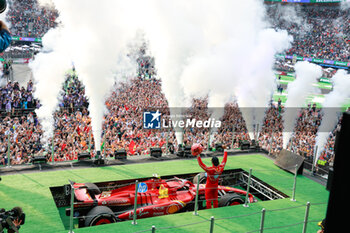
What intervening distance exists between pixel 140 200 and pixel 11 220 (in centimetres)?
336

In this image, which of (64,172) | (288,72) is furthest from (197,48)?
(288,72)

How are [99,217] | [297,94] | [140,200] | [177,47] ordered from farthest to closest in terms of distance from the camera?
[297,94]
[177,47]
[140,200]
[99,217]

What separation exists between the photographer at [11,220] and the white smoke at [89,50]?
37.8 feet

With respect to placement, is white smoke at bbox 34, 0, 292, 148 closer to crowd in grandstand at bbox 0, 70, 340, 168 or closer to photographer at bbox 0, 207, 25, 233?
crowd in grandstand at bbox 0, 70, 340, 168

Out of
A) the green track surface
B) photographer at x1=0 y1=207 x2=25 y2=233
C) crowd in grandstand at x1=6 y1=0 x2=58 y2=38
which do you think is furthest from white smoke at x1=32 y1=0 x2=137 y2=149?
crowd in grandstand at x1=6 y1=0 x2=58 y2=38

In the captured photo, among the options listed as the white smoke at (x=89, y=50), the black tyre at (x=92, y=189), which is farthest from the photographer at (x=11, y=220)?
the white smoke at (x=89, y=50)

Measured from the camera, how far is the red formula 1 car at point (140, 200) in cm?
714

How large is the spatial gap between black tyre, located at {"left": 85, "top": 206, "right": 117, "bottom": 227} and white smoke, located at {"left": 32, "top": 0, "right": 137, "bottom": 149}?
33.7 ft

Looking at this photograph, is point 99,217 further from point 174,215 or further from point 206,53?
point 206,53

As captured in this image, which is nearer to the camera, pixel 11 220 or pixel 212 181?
pixel 11 220

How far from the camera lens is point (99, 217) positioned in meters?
6.88

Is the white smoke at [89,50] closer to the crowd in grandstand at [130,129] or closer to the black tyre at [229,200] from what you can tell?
the crowd in grandstand at [130,129]

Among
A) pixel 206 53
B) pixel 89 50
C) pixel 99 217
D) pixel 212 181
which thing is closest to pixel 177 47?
pixel 206 53

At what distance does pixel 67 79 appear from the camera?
20.8 metres
